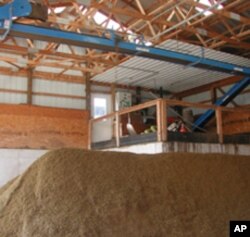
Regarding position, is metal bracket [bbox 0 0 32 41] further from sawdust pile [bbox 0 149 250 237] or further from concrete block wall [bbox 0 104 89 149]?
concrete block wall [bbox 0 104 89 149]

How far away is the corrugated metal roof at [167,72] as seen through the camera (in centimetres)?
1023

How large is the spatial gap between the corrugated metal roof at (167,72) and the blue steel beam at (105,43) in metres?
1.31

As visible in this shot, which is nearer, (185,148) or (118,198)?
(118,198)

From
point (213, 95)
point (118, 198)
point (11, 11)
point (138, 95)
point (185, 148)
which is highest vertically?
point (138, 95)

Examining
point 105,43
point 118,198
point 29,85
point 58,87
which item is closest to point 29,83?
point 29,85

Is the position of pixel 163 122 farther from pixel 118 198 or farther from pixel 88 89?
pixel 88 89

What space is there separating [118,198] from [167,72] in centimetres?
808

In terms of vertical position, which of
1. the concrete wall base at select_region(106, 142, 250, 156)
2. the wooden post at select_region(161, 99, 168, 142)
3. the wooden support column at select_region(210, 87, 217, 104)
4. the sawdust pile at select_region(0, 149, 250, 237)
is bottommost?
the sawdust pile at select_region(0, 149, 250, 237)

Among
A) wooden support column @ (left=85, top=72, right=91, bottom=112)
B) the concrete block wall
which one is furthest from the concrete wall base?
wooden support column @ (left=85, top=72, right=91, bottom=112)

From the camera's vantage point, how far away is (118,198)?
5.03m

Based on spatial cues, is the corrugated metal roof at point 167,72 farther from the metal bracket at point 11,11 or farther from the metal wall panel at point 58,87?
the metal bracket at point 11,11

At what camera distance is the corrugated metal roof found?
1023 cm

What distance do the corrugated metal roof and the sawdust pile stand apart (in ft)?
15.5

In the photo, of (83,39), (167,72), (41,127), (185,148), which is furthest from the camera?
(41,127)
